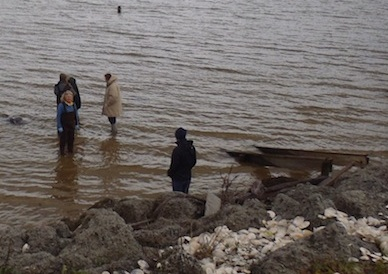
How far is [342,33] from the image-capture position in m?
33.2

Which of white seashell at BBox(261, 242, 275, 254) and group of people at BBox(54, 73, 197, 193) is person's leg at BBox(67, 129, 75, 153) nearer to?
group of people at BBox(54, 73, 197, 193)

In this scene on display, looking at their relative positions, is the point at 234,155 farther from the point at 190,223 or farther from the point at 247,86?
the point at 247,86

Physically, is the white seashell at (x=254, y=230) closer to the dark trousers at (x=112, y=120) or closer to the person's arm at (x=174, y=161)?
the person's arm at (x=174, y=161)

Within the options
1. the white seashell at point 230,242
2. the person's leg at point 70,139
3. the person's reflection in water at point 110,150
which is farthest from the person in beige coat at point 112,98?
the white seashell at point 230,242

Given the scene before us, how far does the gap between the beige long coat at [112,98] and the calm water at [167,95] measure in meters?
0.73

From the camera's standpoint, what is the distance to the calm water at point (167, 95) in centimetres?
1194

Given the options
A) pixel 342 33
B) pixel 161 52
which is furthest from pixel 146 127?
pixel 342 33

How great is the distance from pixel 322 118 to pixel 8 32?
1811 centimetres

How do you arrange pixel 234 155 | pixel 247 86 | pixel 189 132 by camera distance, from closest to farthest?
pixel 234 155, pixel 189 132, pixel 247 86

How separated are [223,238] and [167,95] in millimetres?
11888

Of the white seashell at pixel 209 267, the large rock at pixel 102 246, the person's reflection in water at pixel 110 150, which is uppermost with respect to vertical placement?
the white seashell at pixel 209 267

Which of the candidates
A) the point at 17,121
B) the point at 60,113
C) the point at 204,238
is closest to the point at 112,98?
the point at 60,113

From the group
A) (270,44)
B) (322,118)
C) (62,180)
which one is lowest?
(62,180)

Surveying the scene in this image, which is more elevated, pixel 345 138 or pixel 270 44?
pixel 270 44
